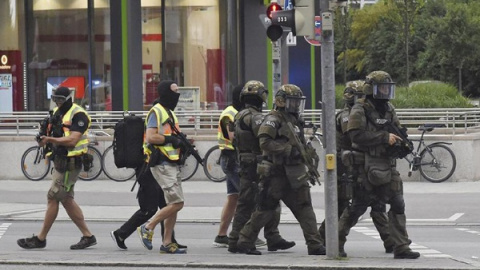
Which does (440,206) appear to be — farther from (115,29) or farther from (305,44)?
(305,44)

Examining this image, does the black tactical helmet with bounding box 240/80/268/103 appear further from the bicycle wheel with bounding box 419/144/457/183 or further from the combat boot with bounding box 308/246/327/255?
the bicycle wheel with bounding box 419/144/457/183

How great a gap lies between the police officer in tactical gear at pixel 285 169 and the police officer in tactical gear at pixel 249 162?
0.24 meters

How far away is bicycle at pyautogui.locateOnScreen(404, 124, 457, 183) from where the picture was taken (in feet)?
66.6

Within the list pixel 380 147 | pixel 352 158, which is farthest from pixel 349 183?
pixel 380 147

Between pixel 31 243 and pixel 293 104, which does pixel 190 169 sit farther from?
pixel 293 104

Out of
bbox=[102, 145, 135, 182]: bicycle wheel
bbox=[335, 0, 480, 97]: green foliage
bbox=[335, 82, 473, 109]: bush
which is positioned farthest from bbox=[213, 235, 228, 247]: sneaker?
bbox=[335, 0, 480, 97]: green foliage

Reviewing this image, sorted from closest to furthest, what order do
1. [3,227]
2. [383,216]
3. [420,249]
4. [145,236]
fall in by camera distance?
[383,216], [145,236], [420,249], [3,227]

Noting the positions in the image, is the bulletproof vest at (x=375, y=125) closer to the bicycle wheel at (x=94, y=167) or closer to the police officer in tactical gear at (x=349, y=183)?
the police officer in tactical gear at (x=349, y=183)

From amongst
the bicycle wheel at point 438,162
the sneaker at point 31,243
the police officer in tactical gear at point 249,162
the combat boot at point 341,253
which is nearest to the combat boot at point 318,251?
the combat boot at point 341,253

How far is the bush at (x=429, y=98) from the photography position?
2933cm

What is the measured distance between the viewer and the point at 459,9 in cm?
5672

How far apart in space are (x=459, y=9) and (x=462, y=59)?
249cm

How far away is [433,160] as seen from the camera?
66.9ft

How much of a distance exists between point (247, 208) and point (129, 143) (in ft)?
4.70
